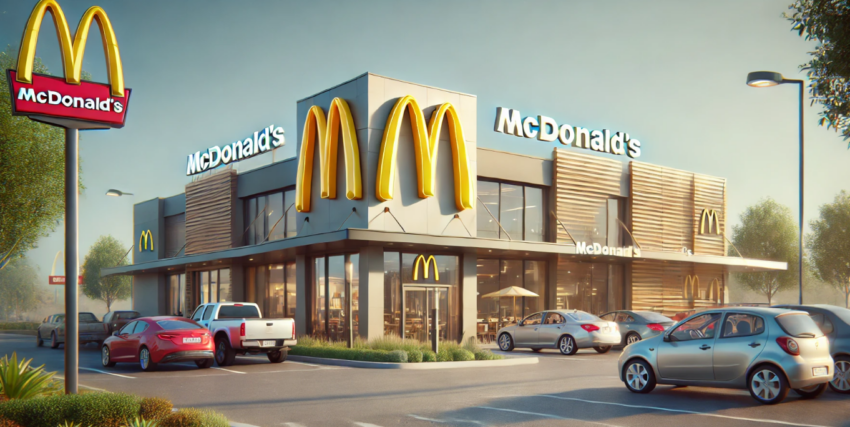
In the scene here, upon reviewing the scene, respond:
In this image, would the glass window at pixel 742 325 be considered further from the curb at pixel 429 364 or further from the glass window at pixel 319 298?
the glass window at pixel 319 298

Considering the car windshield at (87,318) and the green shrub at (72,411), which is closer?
the green shrub at (72,411)

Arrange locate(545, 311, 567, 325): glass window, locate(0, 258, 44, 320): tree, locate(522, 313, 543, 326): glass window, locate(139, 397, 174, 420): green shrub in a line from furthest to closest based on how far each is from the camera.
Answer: locate(0, 258, 44, 320): tree
locate(522, 313, 543, 326): glass window
locate(545, 311, 567, 325): glass window
locate(139, 397, 174, 420): green shrub

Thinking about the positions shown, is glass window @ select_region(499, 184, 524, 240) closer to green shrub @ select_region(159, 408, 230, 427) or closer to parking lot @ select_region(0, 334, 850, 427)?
parking lot @ select_region(0, 334, 850, 427)

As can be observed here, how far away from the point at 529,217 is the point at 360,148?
9.91m

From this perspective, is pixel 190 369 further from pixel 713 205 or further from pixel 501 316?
pixel 713 205

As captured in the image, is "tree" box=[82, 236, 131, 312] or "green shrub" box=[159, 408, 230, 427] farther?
"tree" box=[82, 236, 131, 312]

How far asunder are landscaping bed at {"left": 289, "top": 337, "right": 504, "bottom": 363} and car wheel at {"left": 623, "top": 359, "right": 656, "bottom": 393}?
7.74 metres

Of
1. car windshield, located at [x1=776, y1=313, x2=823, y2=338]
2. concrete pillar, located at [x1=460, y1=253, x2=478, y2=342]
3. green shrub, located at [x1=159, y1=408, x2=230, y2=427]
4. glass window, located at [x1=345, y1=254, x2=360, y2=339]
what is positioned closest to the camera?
green shrub, located at [x1=159, y1=408, x2=230, y2=427]

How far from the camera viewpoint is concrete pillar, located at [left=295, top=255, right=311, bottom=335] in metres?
27.6

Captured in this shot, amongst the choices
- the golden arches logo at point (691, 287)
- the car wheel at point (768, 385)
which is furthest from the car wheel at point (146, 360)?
the golden arches logo at point (691, 287)

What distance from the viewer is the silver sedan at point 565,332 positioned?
2377cm

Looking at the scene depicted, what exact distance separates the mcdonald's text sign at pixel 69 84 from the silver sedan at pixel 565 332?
55.1 feet

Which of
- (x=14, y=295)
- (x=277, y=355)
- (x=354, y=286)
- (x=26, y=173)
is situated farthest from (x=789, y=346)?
(x=14, y=295)

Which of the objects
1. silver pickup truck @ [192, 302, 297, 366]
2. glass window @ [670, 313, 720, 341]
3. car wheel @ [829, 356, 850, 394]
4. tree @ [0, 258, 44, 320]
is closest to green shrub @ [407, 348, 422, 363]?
silver pickup truck @ [192, 302, 297, 366]
